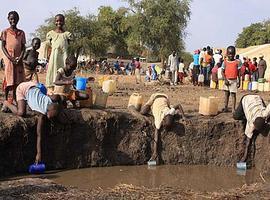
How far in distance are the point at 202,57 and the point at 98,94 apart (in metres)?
9.59

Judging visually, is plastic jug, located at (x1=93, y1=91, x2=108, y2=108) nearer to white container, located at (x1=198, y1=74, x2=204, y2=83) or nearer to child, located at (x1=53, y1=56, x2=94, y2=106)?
child, located at (x1=53, y1=56, x2=94, y2=106)

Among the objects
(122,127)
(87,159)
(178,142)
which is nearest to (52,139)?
(87,159)

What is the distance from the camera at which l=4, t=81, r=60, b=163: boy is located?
7227 mm

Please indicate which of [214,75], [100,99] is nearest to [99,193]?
[100,99]

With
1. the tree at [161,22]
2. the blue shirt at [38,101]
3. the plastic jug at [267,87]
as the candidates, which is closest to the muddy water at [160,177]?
the blue shirt at [38,101]

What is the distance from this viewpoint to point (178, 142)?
8.63 m

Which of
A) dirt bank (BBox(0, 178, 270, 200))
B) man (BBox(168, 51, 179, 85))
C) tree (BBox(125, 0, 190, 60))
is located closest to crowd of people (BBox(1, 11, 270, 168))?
dirt bank (BBox(0, 178, 270, 200))

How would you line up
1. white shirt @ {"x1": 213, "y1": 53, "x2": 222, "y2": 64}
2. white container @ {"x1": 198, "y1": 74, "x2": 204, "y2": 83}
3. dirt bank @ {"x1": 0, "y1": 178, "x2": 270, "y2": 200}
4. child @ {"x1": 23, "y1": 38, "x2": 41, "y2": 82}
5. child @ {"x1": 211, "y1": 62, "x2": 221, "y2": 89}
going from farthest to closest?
white container @ {"x1": 198, "y1": 74, "x2": 204, "y2": 83} < white shirt @ {"x1": 213, "y1": 53, "x2": 222, "y2": 64} < child @ {"x1": 211, "y1": 62, "x2": 221, "y2": 89} < child @ {"x1": 23, "y1": 38, "x2": 41, "y2": 82} < dirt bank @ {"x1": 0, "y1": 178, "x2": 270, "y2": 200}

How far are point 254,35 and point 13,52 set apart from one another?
4943 centimetres

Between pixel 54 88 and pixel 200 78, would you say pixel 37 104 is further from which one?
pixel 200 78

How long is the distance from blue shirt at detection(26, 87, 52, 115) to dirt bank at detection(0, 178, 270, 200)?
2088 millimetres

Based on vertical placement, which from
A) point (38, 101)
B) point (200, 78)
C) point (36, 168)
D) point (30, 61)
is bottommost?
point (36, 168)

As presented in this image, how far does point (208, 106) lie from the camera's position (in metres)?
8.95

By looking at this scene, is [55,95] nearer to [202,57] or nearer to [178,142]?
[178,142]
